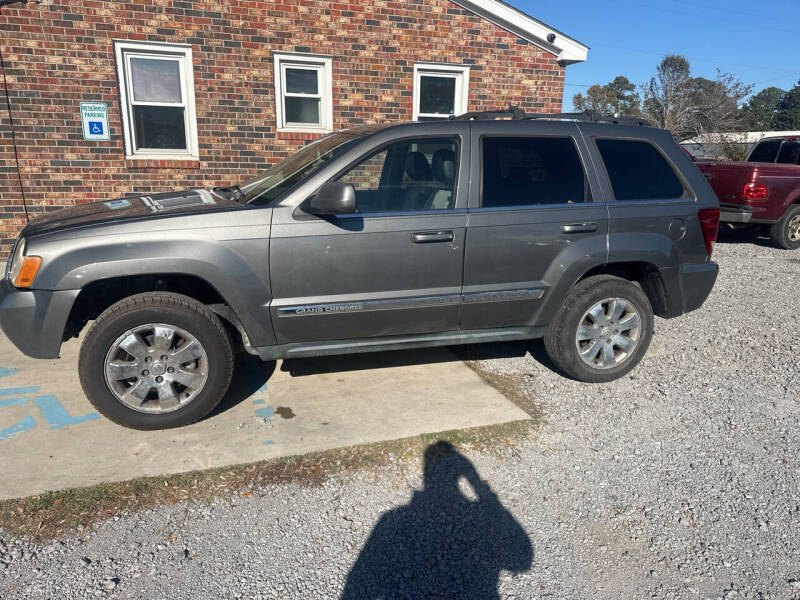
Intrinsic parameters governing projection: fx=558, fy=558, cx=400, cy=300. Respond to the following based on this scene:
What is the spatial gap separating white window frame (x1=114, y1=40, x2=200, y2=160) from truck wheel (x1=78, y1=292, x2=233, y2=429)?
557cm

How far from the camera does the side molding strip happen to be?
3502mm

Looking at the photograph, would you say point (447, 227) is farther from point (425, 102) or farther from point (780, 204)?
point (780, 204)

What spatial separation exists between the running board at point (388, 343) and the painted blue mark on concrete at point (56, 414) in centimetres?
122

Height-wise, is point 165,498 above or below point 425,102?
below

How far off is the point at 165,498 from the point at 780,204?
10.7 m

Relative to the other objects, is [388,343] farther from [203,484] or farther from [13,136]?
[13,136]

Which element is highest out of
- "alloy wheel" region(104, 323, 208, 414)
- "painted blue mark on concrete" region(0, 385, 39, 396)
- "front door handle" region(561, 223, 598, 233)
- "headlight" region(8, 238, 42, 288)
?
"front door handle" region(561, 223, 598, 233)

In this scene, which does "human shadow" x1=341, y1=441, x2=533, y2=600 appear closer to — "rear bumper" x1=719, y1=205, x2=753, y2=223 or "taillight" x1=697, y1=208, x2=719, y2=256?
"taillight" x1=697, y1=208, x2=719, y2=256

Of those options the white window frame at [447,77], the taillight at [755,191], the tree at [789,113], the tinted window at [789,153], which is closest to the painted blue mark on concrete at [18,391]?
the white window frame at [447,77]

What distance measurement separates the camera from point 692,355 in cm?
498

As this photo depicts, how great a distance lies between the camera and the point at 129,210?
3541mm

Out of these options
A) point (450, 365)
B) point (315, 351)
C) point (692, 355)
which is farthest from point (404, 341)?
point (692, 355)

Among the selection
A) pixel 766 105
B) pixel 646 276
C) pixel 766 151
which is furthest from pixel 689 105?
pixel 766 105

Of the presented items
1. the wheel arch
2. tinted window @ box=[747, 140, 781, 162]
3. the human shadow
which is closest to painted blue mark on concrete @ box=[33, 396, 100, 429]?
the human shadow
